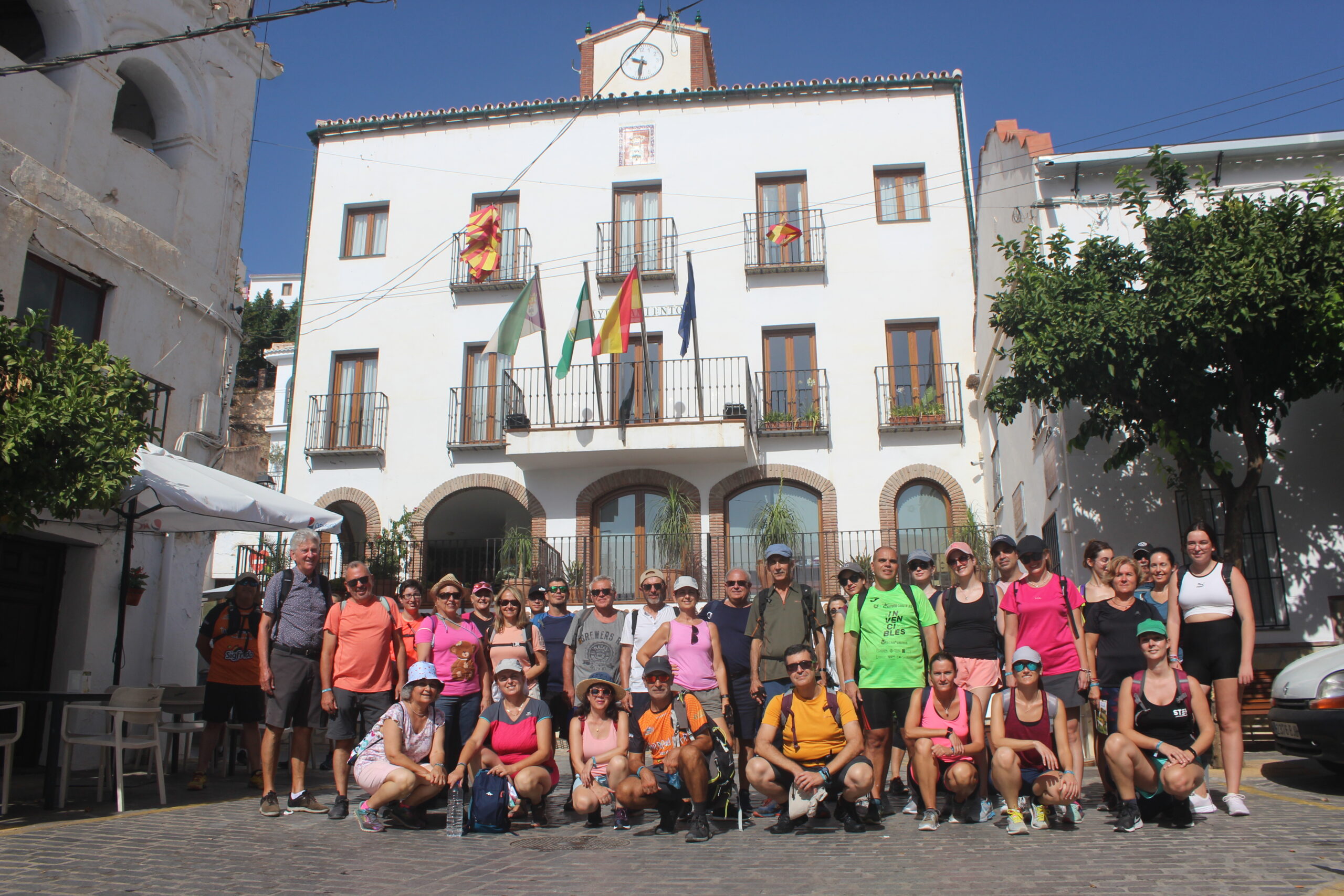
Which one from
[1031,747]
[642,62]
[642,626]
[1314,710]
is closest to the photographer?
[1031,747]

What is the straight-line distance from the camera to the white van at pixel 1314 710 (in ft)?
21.9

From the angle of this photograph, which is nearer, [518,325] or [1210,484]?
[1210,484]

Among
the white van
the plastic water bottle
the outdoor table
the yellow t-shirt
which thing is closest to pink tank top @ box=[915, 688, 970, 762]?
the yellow t-shirt

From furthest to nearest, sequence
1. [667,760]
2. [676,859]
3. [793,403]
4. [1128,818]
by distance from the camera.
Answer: [793,403], [667,760], [1128,818], [676,859]

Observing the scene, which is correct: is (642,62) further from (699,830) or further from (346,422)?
(699,830)

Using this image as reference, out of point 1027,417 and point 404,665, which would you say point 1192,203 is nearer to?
point 1027,417

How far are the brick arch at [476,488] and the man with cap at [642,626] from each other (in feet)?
34.2

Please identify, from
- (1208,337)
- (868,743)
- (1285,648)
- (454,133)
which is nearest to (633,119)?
(454,133)

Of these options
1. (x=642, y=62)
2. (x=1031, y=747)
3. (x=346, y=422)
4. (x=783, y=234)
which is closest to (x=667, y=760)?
(x=1031, y=747)

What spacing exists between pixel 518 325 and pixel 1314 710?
40.6 feet

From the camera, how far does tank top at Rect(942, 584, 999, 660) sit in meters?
6.53

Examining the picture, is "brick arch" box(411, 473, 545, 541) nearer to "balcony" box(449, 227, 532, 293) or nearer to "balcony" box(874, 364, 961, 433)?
"balcony" box(449, 227, 532, 293)

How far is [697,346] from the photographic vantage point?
56.7ft

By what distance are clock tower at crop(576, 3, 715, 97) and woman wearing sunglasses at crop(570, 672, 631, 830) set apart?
1649 cm
